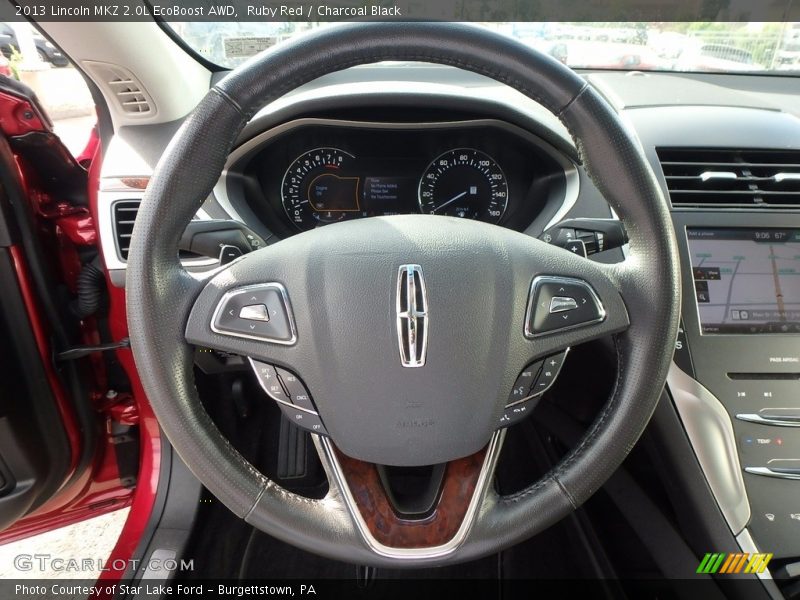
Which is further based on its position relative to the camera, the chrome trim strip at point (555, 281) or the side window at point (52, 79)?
the side window at point (52, 79)

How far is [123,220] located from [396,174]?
654 mm

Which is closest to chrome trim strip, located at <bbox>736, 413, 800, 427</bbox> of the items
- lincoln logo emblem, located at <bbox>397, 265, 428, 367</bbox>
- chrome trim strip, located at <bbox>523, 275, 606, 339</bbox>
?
chrome trim strip, located at <bbox>523, 275, 606, 339</bbox>

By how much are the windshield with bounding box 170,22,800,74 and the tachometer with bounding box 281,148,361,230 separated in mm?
290

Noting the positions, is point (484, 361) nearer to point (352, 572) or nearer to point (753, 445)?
point (753, 445)

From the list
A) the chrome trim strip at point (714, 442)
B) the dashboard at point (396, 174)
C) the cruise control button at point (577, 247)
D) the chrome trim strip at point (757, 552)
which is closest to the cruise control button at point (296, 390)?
the cruise control button at point (577, 247)

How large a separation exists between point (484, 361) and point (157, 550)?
109 cm

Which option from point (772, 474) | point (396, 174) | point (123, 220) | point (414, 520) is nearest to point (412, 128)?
point (396, 174)

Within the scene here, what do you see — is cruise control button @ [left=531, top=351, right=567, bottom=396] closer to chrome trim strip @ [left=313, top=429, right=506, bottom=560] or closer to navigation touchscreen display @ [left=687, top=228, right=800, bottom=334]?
chrome trim strip @ [left=313, top=429, right=506, bottom=560]

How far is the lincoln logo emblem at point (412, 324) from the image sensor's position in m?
0.78

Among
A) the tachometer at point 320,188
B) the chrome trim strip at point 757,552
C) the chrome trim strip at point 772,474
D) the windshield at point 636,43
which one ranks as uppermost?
the windshield at point 636,43

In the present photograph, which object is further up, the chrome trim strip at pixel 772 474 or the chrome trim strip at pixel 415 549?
the chrome trim strip at pixel 415 549

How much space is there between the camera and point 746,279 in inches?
50.0

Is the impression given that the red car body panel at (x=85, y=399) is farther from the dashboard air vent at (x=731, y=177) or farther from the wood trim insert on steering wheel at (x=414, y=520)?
the dashboard air vent at (x=731, y=177)

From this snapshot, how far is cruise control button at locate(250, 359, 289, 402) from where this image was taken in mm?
822
